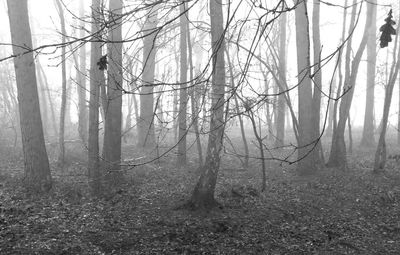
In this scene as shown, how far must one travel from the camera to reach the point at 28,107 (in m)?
9.31

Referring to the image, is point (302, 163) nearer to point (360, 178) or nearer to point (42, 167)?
point (360, 178)

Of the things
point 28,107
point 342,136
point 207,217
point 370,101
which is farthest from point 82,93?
point 207,217

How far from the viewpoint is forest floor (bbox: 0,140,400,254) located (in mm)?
7000

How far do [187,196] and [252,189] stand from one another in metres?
1.81

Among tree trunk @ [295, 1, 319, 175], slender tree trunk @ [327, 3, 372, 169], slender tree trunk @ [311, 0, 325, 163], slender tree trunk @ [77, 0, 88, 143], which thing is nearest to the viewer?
tree trunk @ [295, 1, 319, 175]

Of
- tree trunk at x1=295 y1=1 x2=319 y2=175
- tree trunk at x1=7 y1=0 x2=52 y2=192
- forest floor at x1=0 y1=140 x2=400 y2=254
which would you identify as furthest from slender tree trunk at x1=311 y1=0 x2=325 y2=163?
tree trunk at x1=7 y1=0 x2=52 y2=192

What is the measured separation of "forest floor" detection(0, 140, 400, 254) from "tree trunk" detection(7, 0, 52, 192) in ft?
1.41

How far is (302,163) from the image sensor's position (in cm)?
1166

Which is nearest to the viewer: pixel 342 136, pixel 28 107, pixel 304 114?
pixel 28 107

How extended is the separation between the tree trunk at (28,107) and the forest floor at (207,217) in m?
0.43

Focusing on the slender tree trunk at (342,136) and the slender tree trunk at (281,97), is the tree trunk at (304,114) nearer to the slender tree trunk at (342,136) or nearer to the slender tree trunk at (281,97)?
the slender tree trunk at (342,136)

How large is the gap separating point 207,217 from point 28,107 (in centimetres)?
514

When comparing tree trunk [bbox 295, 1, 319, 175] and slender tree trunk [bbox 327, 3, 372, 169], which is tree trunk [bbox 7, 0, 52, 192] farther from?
slender tree trunk [bbox 327, 3, 372, 169]

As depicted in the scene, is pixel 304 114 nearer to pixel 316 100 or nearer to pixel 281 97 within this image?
pixel 316 100
